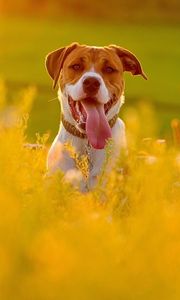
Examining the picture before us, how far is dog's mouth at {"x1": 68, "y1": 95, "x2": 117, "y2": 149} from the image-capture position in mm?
5344

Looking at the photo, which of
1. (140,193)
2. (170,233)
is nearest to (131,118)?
(140,193)

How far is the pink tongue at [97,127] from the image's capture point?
532 cm

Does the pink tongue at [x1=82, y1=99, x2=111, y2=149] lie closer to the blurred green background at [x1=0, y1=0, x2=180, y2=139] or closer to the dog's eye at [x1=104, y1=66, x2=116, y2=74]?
the dog's eye at [x1=104, y1=66, x2=116, y2=74]

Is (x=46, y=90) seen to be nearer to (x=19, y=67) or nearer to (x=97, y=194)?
(x=19, y=67)

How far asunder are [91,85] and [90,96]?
0.08m

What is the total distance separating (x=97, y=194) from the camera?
2355mm

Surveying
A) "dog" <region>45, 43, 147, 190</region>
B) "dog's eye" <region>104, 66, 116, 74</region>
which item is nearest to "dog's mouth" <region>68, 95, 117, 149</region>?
"dog" <region>45, 43, 147, 190</region>

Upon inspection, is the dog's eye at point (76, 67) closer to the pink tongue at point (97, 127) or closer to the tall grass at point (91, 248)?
the pink tongue at point (97, 127)

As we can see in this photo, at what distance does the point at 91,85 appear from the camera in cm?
579

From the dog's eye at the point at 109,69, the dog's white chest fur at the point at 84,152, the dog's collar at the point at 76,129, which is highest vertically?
the dog's eye at the point at 109,69

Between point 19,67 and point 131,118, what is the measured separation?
20725 millimetres

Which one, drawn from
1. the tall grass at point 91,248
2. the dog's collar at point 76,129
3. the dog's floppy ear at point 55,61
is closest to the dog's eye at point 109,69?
the dog's floppy ear at point 55,61

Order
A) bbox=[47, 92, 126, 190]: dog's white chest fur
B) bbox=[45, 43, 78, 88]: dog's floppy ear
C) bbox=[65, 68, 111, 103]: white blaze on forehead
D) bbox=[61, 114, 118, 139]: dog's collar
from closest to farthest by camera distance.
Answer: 1. bbox=[47, 92, 126, 190]: dog's white chest fur
2. bbox=[61, 114, 118, 139]: dog's collar
3. bbox=[65, 68, 111, 103]: white blaze on forehead
4. bbox=[45, 43, 78, 88]: dog's floppy ear

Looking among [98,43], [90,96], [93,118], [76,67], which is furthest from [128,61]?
[98,43]
